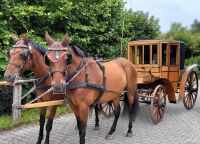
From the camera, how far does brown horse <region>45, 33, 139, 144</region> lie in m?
4.50

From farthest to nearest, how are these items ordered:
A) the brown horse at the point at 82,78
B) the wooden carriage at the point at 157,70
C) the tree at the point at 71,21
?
1. the tree at the point at 71,21
2. the wooden carriage at the point at 157,70
3. the brown horse at the point at 82,78

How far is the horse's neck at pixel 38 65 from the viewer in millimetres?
5154

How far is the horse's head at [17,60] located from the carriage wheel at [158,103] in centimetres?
358

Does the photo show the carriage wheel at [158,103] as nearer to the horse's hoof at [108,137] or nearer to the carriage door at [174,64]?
the carriage door at [174,64]

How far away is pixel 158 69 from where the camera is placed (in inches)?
310

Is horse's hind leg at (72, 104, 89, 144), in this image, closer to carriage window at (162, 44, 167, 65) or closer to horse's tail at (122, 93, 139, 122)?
horse's tail at (122, 93, 139, 122)

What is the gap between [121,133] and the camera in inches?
266

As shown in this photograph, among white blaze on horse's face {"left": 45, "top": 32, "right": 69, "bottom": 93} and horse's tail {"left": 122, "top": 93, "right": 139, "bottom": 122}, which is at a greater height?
white blaze on horse's face {"left": 45, "top": 32, "right": 69, "bottom": 93}

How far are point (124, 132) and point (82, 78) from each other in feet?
7.54

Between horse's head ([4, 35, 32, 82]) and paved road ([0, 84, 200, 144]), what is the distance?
189cm

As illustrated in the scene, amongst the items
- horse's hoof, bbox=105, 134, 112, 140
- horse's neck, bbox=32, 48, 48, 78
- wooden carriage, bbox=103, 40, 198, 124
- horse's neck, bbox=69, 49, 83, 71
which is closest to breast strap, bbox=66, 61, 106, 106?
horse's neck, bbox=69, 49, 83, 71

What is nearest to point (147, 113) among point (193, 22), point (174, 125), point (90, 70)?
point (174, 125)

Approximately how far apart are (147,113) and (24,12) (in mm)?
4283

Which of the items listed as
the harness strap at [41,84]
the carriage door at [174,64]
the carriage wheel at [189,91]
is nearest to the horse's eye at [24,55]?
the harness strap at [41,84]
